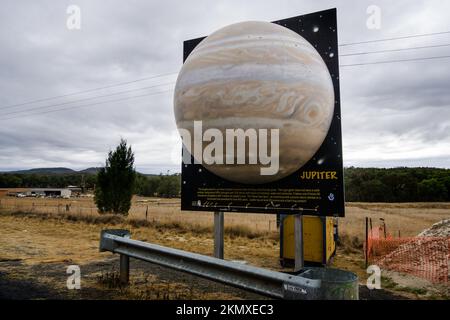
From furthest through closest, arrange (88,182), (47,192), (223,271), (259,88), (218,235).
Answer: (47,192), (88,182), (218,235), (259,88), (223,271)

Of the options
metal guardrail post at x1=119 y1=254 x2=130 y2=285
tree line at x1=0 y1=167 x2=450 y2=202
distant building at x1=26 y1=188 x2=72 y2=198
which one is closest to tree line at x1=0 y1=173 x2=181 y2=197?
distant building at x1=26 y1=188 x2=72 y2=198

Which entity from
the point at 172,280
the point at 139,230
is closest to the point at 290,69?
the point at 172,280

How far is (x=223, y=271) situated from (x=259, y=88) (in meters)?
2.83

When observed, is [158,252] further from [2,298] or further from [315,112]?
[315,112]

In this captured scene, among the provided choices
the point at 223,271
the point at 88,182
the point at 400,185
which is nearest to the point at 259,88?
the point at 223,271

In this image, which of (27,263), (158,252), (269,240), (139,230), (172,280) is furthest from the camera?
(139,230)

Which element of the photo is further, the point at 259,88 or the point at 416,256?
the point at 416,256

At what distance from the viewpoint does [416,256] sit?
879 centimetres

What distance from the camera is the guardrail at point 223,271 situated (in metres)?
3.26

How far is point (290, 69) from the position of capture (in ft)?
17.4

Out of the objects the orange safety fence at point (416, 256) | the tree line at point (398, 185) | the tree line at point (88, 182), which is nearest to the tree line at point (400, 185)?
the tree line at point (398, 185)

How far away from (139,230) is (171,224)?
1644mm

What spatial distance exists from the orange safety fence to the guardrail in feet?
18.1

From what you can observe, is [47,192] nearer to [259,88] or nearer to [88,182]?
[88,182]
